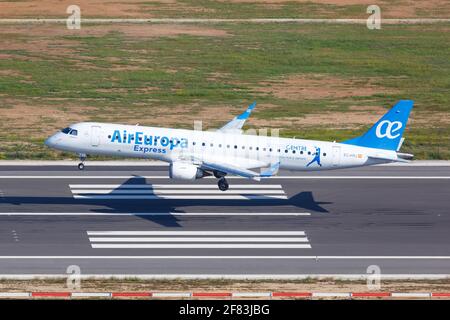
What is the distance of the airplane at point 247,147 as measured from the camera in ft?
224

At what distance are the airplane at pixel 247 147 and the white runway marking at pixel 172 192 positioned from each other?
6.93 feet

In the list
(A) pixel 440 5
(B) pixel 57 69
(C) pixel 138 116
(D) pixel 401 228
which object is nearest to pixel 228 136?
(D) pixel 401 228

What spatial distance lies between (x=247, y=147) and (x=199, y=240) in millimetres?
9670

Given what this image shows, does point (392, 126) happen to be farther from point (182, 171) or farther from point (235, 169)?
point (182, 171)

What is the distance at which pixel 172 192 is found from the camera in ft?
235

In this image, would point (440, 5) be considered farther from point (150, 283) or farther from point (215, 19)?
point (150, 283)

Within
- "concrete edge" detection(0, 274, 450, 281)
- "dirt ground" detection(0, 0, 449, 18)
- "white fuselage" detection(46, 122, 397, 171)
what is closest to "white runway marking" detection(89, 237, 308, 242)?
"concrete edge" detection(0, 274, 450, 281)

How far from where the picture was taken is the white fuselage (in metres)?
68.4

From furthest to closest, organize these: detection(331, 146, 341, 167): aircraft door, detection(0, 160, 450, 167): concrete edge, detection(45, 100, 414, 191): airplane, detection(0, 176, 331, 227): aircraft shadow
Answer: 1. detection(0, 160, 450, 167): concrete edge
2. detection(331, 146, 341, 167): aircraft door
3. detection(45, 100, 414, 191): airplane
4. detection(0, 176, 331, 227): aircraft shadow

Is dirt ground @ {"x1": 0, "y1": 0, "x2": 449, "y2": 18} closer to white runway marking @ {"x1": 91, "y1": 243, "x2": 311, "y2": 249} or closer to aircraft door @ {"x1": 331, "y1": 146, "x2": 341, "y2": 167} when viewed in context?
aircraft door @ {"x1": 331, "y1": 146, "x2": 341, "y2": 167}

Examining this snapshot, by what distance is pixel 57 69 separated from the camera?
111938mm

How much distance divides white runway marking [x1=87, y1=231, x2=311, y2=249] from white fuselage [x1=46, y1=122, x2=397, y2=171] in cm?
705

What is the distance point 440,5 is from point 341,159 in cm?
8464

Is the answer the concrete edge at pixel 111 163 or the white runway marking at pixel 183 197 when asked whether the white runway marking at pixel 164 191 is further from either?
the concrete edge at pixel 111 163
